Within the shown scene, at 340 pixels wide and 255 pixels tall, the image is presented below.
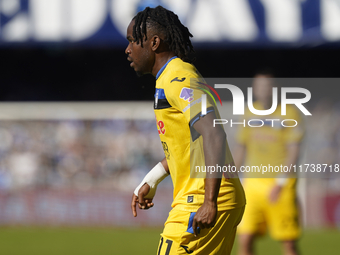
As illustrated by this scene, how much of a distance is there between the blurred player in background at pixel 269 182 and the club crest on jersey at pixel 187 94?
2404 mm

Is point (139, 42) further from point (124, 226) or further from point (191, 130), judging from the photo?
point (124, 226)

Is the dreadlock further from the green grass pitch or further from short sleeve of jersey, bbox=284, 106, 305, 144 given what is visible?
the green grass pitch

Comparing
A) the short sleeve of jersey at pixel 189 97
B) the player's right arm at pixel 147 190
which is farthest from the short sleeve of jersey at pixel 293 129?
the short sleeve of jersey at pixel 189 97

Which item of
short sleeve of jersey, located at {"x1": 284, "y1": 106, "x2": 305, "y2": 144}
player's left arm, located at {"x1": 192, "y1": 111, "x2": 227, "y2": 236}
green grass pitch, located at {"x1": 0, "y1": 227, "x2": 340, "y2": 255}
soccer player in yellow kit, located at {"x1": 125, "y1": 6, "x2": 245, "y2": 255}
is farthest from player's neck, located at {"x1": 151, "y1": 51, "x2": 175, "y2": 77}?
green grass pitch, located at {"x1": 0, "y1": 227, "x2": 340, "y2": 255}

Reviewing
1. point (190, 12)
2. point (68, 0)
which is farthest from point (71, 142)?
point (190, 12)

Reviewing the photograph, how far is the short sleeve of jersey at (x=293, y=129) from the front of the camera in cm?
458

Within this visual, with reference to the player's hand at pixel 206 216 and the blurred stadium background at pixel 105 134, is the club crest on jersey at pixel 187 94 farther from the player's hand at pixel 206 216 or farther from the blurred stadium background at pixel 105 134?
the blurred stadium background at pixel 105 134

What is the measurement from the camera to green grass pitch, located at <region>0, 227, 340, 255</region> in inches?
245

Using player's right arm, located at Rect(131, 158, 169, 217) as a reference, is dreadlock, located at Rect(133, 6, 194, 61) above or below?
above

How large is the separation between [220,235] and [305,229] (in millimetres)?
6437

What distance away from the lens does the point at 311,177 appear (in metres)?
8.70

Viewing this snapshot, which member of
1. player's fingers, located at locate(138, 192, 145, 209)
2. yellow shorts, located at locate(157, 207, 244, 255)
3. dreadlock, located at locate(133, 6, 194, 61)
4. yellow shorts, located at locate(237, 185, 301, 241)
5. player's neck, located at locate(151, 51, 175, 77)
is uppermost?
dreadlock, located at locate(133, 6, 194, 61)

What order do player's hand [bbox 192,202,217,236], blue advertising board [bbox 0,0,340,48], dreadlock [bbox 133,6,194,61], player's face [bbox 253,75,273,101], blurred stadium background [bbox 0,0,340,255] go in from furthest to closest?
1. blue advertising board [bbox 0,0,340,48]
2. blurred stadium background [bbox 0,0,340,255]
3. player's face [bbox 253,75,273,101]
4. dreadlock [bbox 133,6,194,61]
5. player's hand [bbox 192,202,217,236]

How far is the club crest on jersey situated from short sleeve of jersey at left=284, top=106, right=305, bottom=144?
251 cm
